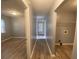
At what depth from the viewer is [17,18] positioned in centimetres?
1052

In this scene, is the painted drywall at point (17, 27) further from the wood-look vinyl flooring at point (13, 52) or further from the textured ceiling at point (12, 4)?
the textured ceiling at point (12, 4)

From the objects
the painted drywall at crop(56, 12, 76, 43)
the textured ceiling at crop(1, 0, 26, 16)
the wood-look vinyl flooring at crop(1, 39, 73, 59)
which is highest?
the textured ceiling at crop(1, 0, 26, 16)

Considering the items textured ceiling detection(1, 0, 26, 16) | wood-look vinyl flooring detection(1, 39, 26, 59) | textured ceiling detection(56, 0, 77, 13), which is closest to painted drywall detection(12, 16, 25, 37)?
wood-look vinyl flooring detection(1, 39, 26, 59)

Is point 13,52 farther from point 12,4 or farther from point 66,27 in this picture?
point 66,27

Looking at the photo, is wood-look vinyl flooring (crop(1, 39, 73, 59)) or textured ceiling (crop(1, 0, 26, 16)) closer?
textured ceiling (crop(1, 0, 26, 16))

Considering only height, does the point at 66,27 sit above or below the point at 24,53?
above

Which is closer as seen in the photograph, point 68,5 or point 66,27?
point 68,5

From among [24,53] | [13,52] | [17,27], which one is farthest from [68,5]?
[17,27]

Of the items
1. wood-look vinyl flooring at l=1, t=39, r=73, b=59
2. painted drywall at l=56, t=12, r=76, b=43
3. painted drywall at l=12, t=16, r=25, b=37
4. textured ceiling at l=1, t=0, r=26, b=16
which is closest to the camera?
textured ceiling at l=1, t=0, r=26, b=16

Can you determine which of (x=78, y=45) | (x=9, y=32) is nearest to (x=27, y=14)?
(x=78, y=45)

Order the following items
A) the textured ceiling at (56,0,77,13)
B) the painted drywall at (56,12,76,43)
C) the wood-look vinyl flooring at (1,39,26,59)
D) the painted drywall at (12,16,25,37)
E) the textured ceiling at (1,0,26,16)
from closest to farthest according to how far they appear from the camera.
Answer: the textured ceiling at (1,0,26,16) → the textured ceiling at (56,0,77,13) → the wood-look vinyl flooring at (1,39,26,59) → the painted drywall at (56,12,76,43) → the painted drywall at (12,16,25,37)

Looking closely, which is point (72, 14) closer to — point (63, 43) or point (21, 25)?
point (63, 43)

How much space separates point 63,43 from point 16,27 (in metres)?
5.75

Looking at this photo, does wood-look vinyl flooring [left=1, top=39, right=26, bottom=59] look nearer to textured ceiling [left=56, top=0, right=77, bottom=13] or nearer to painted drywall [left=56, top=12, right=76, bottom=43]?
textured ceiling [left=56, top=0, right=77, bottom=13]
